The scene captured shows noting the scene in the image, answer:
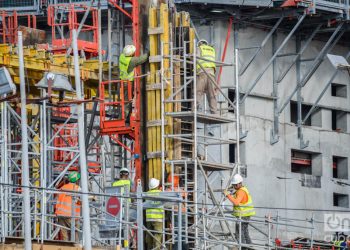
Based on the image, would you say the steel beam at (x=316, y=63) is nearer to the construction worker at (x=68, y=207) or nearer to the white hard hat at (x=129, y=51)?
the white hard hat at (x=129, y=51)

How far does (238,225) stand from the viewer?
4522 centimetres

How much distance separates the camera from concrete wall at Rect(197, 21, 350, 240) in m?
60.8

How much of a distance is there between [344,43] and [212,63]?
19.4 meters

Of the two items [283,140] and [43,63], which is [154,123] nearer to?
[43,63]

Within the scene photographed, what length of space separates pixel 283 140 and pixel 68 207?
64.7 ft

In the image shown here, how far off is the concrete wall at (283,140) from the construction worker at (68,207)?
14.7 meters

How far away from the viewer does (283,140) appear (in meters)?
62.4

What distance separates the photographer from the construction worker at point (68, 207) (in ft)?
139

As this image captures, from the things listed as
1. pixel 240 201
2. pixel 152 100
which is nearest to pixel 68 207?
pixel 152 100

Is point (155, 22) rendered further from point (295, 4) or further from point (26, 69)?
point (295, 4)

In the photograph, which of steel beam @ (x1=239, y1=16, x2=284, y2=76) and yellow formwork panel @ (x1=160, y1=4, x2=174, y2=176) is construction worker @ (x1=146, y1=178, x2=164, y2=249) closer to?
yellow formwork panel @ (x1=160, y1=4, x2=174, y2=176)

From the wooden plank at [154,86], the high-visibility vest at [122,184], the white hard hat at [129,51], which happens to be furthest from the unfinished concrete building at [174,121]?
the white hard hat at [129,51]

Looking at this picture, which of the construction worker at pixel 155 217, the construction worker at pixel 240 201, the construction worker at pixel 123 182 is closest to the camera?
the construction worker at pixel 155 217

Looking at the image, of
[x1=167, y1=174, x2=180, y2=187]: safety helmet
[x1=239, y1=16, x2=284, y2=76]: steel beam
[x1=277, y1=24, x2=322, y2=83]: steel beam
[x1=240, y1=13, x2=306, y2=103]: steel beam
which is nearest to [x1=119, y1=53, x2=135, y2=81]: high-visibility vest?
[x1=167, y1=174, x2=180, y2=187]: safety helmet
